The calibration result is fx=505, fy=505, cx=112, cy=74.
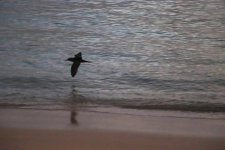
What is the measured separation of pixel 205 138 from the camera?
3.45 metres

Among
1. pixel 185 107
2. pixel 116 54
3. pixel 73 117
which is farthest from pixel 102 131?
pixel 116 54

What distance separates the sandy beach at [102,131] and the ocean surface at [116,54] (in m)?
0.30

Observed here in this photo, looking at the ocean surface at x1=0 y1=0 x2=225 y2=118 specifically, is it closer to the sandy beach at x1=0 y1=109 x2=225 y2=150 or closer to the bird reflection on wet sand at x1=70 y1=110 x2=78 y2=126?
the bird reflection on wet sand at x1=70 y1=110 x2=78 y2=126

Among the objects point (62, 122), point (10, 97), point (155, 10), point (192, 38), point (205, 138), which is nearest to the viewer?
point (205, 138)

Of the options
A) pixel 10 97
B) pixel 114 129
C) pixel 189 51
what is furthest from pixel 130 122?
pixel 189 51

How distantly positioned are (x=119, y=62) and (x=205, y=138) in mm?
2104

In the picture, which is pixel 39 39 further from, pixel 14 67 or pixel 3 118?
pixel 3 118

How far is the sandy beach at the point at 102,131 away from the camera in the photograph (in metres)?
3.28

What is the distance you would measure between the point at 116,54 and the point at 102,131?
2181mm

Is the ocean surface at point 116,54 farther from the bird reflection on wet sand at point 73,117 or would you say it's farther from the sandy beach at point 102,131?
the sandy beach at point 102,131

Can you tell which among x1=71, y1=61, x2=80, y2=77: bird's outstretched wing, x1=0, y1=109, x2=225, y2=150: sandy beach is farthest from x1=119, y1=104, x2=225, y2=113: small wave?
x1=71, y1=61, x2=80, y2=77: bird's outstretched wing

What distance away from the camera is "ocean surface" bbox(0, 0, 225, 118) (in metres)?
4.50

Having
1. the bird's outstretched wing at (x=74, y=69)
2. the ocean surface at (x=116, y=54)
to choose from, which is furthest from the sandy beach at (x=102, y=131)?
the bird's outstretched wing at (x=74, y=69)

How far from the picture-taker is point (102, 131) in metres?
3.56
